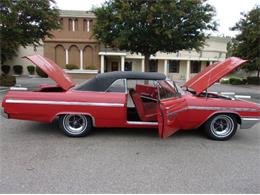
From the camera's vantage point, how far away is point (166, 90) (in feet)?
16.2

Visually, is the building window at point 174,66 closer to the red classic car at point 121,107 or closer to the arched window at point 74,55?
the arched window at point 74,55

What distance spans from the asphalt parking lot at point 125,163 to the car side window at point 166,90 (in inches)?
38.3

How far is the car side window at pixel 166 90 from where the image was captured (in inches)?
191

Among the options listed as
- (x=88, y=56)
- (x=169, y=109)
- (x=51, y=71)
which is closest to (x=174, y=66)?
(x=88, y=56)

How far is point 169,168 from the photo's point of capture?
346 centimetres

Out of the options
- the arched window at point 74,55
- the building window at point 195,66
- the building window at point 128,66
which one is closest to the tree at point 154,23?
the arched window at point 74,55

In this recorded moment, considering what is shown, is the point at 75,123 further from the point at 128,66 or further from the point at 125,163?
the point at 128,66

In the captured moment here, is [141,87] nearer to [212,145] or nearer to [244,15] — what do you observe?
[212,145]

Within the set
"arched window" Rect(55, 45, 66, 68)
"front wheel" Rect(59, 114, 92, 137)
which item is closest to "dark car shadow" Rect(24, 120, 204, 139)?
"front wheel" Rect(59, 114, 92, 137)

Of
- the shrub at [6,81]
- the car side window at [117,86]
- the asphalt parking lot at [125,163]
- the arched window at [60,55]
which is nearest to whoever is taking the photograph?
the asphalt parking lot at [125,163]

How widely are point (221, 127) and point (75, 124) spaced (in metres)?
3.24

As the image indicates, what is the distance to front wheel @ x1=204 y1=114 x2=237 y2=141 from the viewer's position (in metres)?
4.75

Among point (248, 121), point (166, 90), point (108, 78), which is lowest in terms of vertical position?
point (248, 121)

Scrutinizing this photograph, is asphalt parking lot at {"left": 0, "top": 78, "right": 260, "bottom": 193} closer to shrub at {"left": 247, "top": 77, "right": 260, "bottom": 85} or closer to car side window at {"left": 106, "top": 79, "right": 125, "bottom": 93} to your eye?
car side window at {"left": 106, "top": 79, "right": 125, "bottom": 93}
